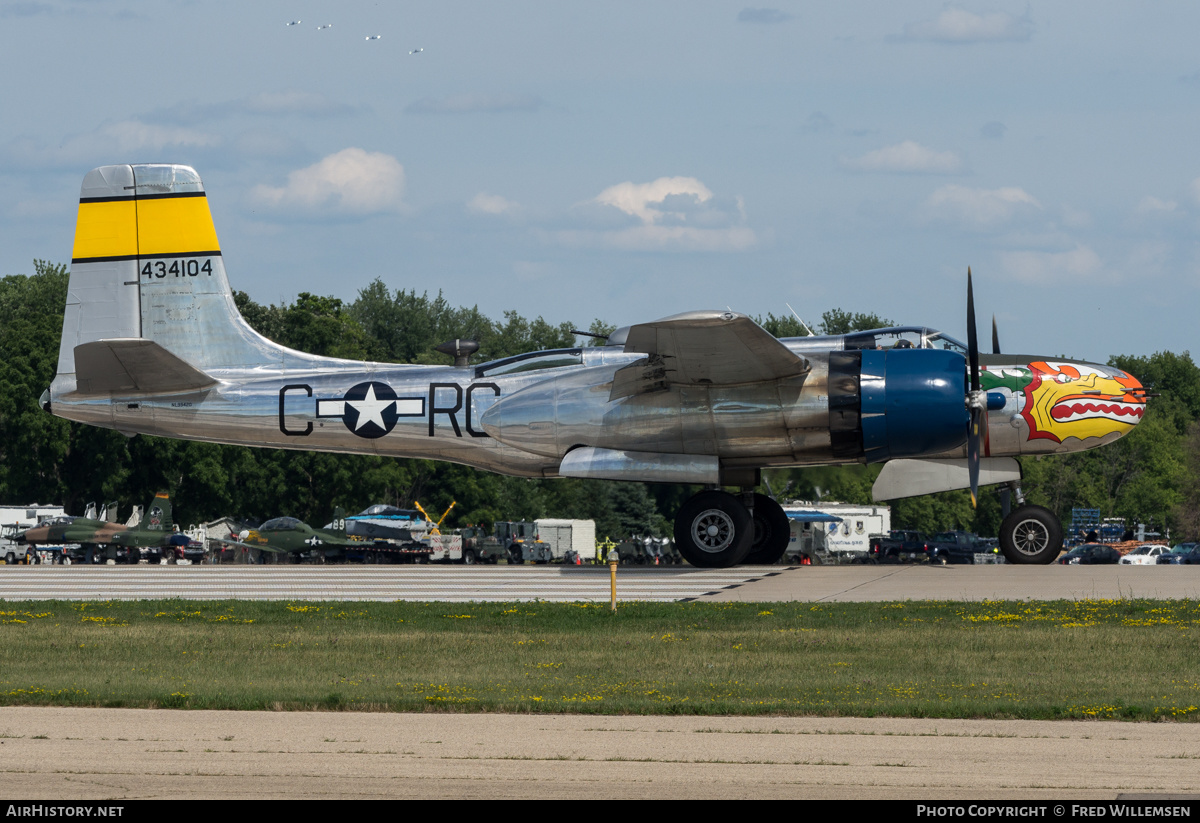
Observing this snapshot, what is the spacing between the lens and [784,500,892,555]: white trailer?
54188 millimetres

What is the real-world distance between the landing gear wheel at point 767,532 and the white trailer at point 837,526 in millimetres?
25896

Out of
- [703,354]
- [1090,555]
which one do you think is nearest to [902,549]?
[1090,555]

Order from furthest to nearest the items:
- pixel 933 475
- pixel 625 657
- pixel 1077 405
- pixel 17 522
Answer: pixel 17 522 → pixel 933 475 → pixel 1077 405 → pixel 625 657

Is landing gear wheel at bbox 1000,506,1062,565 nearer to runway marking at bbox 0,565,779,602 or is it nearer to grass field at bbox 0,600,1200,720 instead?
runway marking at bbox 0,565,779,602

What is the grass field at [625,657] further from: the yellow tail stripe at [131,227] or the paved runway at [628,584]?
the yellow tail stripe at [131,227]

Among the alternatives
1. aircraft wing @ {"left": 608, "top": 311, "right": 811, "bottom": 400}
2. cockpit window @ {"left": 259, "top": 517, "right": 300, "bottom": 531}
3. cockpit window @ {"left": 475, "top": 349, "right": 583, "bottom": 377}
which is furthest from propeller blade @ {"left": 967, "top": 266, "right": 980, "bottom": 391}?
cockpit window @ {"left": 259, "top": 517, "right": 300, "bottom": 531}

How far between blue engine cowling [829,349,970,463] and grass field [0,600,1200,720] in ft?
16.6

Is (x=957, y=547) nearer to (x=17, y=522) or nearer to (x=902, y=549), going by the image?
(x=902, y=549)

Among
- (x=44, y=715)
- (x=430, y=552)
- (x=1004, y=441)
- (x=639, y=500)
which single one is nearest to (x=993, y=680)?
(x=44, y=715)

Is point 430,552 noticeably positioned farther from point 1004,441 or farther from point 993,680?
point 993,680

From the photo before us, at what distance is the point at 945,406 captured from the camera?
23.6 metres

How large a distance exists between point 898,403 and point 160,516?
3887cm

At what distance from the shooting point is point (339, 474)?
2571 inches

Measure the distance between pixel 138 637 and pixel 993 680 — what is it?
1121 centimetres
